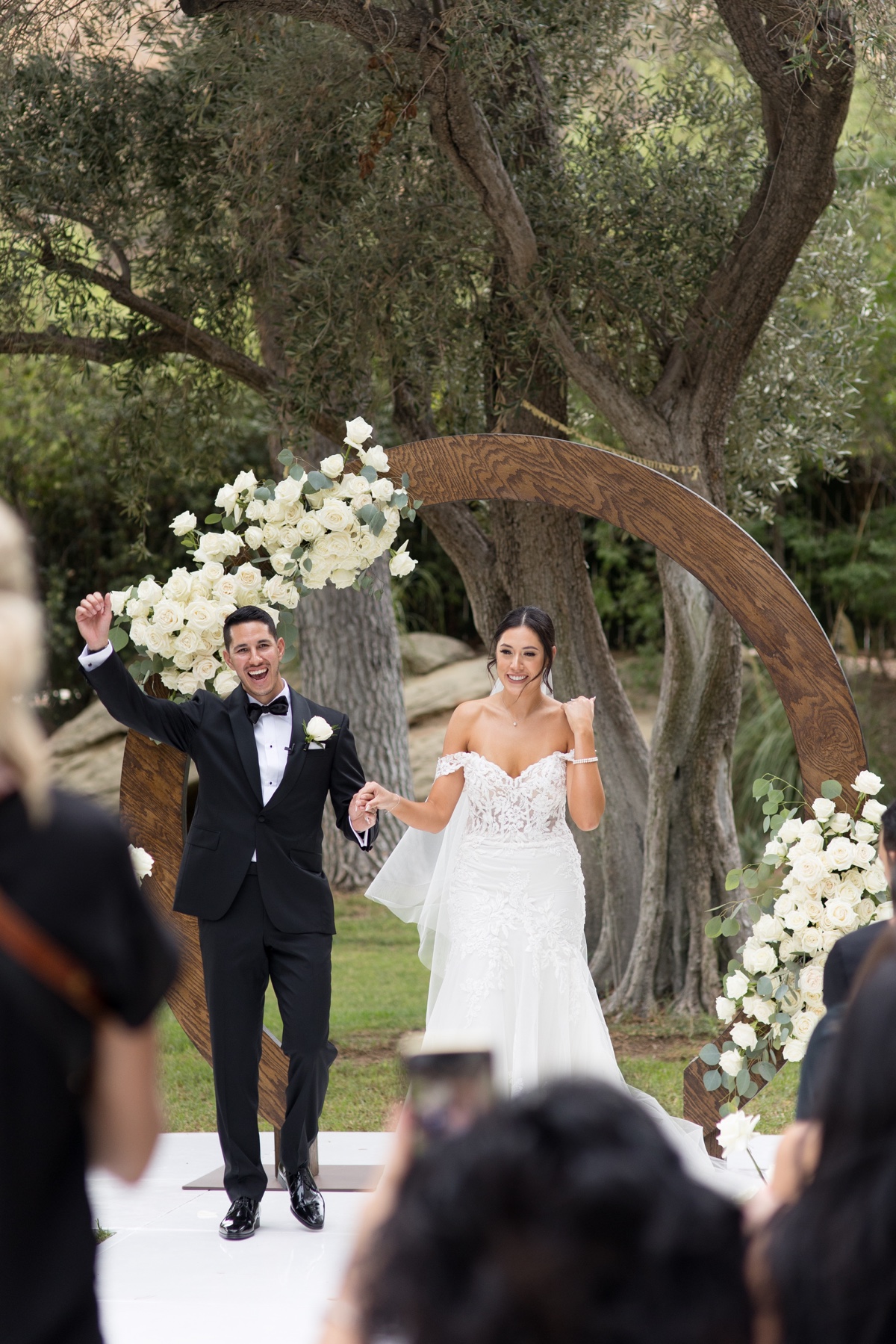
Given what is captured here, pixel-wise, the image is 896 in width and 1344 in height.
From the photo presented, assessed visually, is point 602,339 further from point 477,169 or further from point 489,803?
point 489,803

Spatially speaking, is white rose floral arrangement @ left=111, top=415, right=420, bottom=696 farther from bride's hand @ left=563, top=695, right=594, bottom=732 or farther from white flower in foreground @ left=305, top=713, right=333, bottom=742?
bride's hand @ left=563, top=695, right=594, bottom=732

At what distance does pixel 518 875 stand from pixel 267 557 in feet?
4.73

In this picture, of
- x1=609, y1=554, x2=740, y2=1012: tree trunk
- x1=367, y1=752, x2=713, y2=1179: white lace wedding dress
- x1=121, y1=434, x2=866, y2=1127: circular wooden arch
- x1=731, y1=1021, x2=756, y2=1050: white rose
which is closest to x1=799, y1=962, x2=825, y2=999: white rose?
x1=731, y1=1021, x2=756, y2=1050: white rose

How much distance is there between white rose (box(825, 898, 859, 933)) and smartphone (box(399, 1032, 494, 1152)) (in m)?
2.93

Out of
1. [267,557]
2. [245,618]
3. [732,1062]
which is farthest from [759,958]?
[267,557]

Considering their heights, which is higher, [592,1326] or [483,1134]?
[483,1134]

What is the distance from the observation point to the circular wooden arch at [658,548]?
445 centimetres

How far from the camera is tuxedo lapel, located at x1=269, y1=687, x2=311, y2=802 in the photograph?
4.40 meters

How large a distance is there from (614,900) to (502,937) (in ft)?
12.1

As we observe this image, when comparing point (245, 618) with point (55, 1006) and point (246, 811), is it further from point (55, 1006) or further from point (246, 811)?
point (55, 1006)

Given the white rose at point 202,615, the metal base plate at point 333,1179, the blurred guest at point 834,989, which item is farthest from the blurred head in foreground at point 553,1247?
the metal base plate at point 333,1179

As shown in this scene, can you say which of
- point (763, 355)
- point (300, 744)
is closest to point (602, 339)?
point (763, 355)

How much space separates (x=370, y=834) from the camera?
447 cm

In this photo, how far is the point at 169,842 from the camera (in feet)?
16.9
